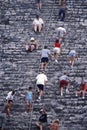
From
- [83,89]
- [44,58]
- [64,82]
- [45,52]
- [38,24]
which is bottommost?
[83,89]

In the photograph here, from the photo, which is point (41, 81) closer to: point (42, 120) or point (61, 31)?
point (42, 120)

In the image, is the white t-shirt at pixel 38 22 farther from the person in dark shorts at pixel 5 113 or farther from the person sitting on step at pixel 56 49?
the person in dark shorts at pixel 5 113

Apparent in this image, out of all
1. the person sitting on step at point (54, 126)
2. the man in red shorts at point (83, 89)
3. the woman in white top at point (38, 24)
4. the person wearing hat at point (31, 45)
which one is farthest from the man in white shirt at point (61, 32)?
the person sitting on step at point (54, 126)

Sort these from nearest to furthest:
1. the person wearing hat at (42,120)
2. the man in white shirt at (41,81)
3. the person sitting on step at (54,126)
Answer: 1. the person sitting on step at (54,126)
2. the person wearing hat at (42,120)
3. the man in white shirt at (41,81)

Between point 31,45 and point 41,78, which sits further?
point 31,45

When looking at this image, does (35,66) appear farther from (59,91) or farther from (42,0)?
(42,0)

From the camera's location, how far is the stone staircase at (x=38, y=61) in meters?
24.5

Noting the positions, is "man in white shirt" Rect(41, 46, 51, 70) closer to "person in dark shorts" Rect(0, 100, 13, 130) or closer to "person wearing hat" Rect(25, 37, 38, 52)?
"person wearing hat" Rect(25, 37, 38, 52)

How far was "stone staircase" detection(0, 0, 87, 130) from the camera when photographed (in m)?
24.5

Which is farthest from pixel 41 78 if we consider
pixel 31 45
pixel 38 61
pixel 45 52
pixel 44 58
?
pixel 31 45

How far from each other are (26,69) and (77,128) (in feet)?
15.9

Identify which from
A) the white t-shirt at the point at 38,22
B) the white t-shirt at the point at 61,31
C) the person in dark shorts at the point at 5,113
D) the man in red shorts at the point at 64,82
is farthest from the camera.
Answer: the white t-shirt at the point at 38,22

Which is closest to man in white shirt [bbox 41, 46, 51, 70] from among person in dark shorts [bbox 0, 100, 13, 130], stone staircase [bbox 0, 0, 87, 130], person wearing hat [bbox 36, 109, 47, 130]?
stone staircase [bbox 0, 0, 87, 130]

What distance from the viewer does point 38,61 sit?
2772 centimetres
